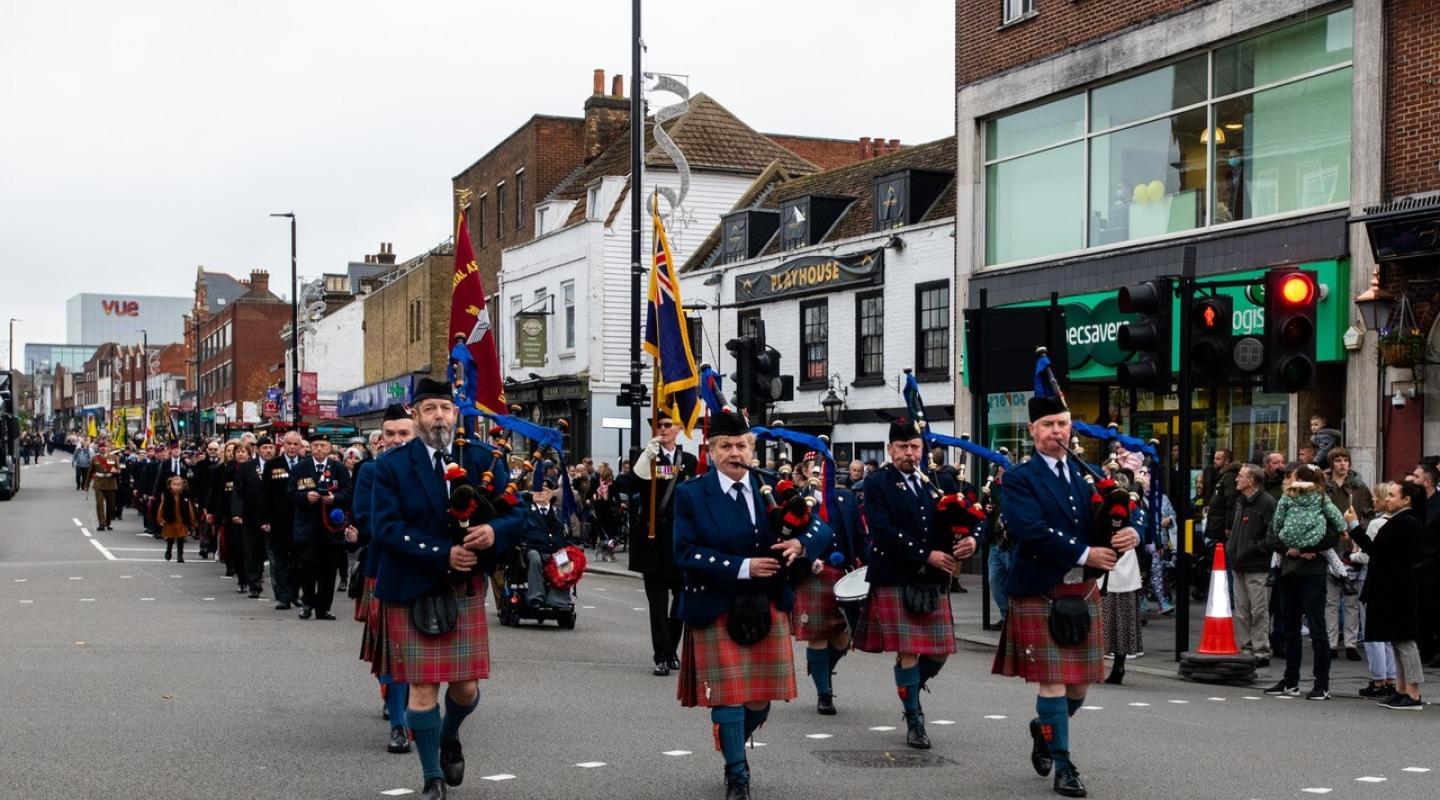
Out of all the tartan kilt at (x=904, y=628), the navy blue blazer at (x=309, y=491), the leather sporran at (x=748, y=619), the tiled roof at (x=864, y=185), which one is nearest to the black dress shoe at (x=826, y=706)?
the tartan kilt at (x=904, y=628)

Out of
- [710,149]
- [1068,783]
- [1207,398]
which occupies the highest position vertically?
[710,149]

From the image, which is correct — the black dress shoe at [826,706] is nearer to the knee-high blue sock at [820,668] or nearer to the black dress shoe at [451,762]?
the knee-high blue sock at [820,668]

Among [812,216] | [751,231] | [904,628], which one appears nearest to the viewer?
[904,628]

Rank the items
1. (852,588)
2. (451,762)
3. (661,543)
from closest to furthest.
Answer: (451,762) → (852,588) → (661,543)

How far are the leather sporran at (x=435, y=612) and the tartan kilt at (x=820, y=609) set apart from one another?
11.5 feet

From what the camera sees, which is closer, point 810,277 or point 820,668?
point 820,668

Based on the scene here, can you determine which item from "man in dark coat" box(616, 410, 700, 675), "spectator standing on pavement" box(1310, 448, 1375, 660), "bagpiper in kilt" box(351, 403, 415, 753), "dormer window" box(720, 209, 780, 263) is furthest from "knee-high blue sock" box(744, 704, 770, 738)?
"dormer window" box(720, 209, 780, 263)

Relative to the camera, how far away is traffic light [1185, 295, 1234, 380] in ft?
43.4

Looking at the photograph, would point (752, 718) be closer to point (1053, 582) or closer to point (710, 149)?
point (1053, 582)

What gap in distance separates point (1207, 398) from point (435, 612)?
14649 millimetres

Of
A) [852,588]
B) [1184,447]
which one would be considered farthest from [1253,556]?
[852,588]

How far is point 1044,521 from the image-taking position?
26.1 feet

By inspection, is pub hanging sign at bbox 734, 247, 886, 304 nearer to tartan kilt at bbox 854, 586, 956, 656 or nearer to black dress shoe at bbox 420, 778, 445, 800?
tartan kilt at bbox 854, 586, 956, 656

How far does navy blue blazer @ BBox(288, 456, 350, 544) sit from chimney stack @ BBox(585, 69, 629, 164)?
95.3 feet
